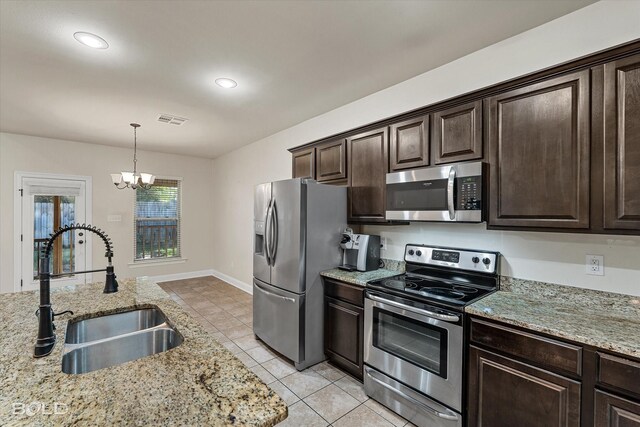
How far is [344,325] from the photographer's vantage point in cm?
264

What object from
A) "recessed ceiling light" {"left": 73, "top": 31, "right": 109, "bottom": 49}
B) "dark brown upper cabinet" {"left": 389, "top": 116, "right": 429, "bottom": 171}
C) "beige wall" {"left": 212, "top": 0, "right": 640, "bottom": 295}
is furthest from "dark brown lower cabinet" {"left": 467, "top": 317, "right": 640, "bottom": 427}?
"recessed ceiling light" {"left": 73, "top": 31, "right": 109, "bottom": 49}

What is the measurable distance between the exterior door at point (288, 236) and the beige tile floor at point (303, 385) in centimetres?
75

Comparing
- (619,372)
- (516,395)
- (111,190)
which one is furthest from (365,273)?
(111,190)

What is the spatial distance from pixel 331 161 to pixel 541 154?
1882 mm

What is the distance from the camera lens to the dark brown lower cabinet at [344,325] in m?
2.51

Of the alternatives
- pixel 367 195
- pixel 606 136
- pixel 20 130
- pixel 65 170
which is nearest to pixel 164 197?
pixel 65 170

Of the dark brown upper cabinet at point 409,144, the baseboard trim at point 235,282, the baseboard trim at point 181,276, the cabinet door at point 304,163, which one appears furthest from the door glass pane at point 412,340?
the baseboard trim at point 181,276

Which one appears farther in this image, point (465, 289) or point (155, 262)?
point (155, 262)

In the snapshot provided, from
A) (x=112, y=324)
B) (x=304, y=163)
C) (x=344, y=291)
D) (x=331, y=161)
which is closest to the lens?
(x=112, y=324)

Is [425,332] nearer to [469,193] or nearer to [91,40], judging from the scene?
[469,193]

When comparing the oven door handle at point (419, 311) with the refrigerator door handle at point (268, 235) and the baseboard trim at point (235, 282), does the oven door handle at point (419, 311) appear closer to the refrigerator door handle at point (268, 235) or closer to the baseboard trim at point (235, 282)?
the refrigerator door handle at point (268, 235)

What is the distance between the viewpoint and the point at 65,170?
5.06 metres

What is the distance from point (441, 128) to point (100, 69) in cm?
292

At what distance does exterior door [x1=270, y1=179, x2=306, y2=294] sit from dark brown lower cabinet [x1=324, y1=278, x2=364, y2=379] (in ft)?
1.03
